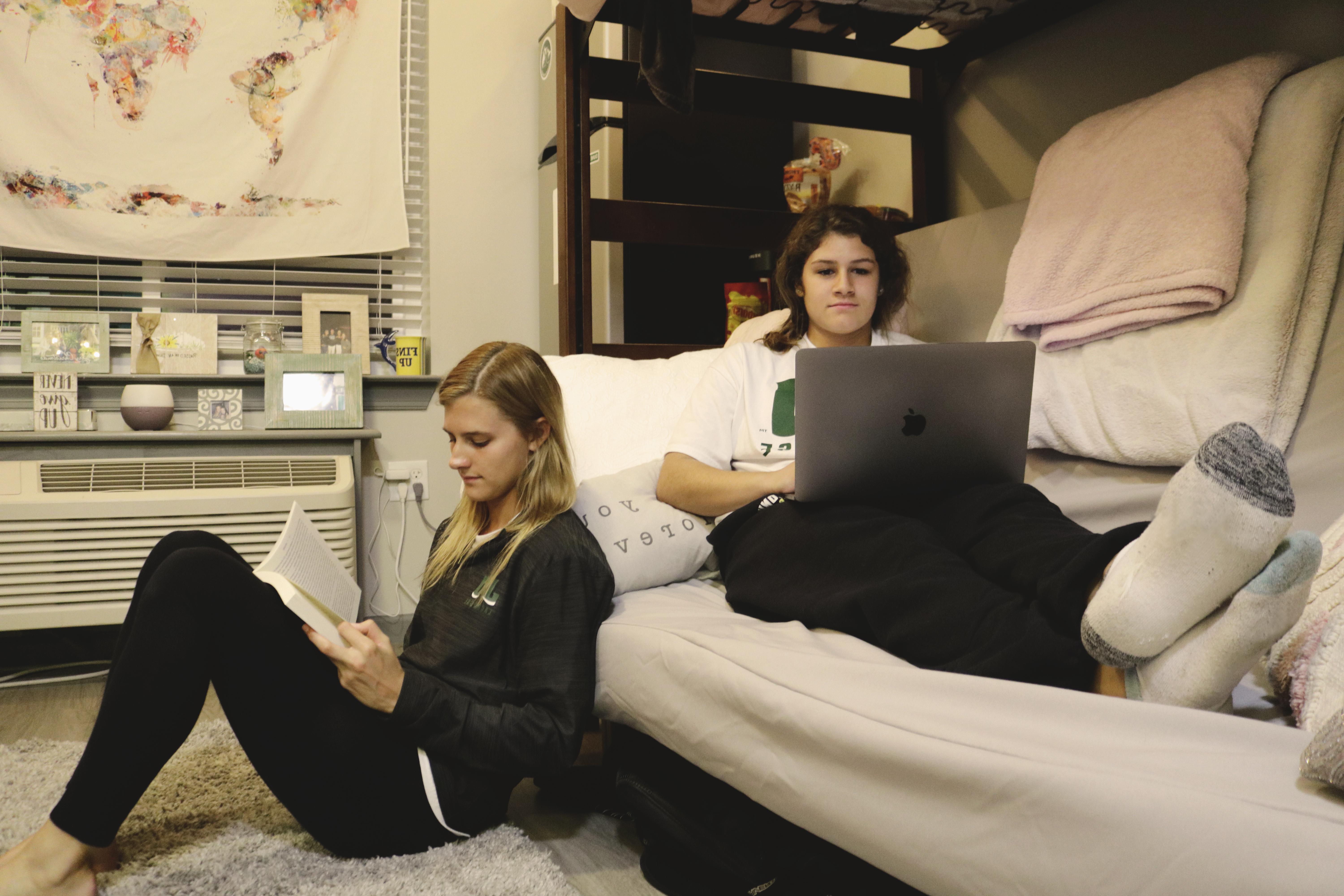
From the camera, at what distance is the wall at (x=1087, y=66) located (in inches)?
55.4

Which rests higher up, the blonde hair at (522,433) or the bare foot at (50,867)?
the blonde hair at (522,433)

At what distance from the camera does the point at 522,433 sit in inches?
47.1

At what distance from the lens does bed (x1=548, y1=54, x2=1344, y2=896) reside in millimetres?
534

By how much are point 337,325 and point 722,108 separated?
46.8 inches

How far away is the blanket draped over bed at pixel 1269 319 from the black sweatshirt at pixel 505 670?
749 mm

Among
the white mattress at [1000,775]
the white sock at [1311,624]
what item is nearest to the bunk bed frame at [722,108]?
the white mattress at [1000,775]

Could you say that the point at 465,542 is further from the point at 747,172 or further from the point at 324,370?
the point at 747,172

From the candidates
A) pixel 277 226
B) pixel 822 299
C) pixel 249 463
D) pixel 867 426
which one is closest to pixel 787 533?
pixel 867 426

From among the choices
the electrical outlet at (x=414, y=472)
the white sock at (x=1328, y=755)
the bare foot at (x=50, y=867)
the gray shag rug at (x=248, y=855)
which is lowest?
the gray shag rug at (x=248, y=855)

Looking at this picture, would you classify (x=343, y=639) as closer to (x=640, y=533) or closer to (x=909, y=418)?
(x=640, y=533)

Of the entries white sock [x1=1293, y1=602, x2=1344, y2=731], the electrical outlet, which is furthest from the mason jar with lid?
white sock [x1=1293, y1=602, x2=1344, y2=731]

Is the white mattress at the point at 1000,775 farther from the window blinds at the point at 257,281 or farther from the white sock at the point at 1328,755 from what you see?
the window blinds at the point at 257,281

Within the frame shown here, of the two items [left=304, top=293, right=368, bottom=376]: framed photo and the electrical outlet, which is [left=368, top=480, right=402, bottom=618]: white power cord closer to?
the electrical outlet

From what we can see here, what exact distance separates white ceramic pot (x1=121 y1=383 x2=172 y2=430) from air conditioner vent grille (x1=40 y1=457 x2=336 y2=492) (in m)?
0.13
